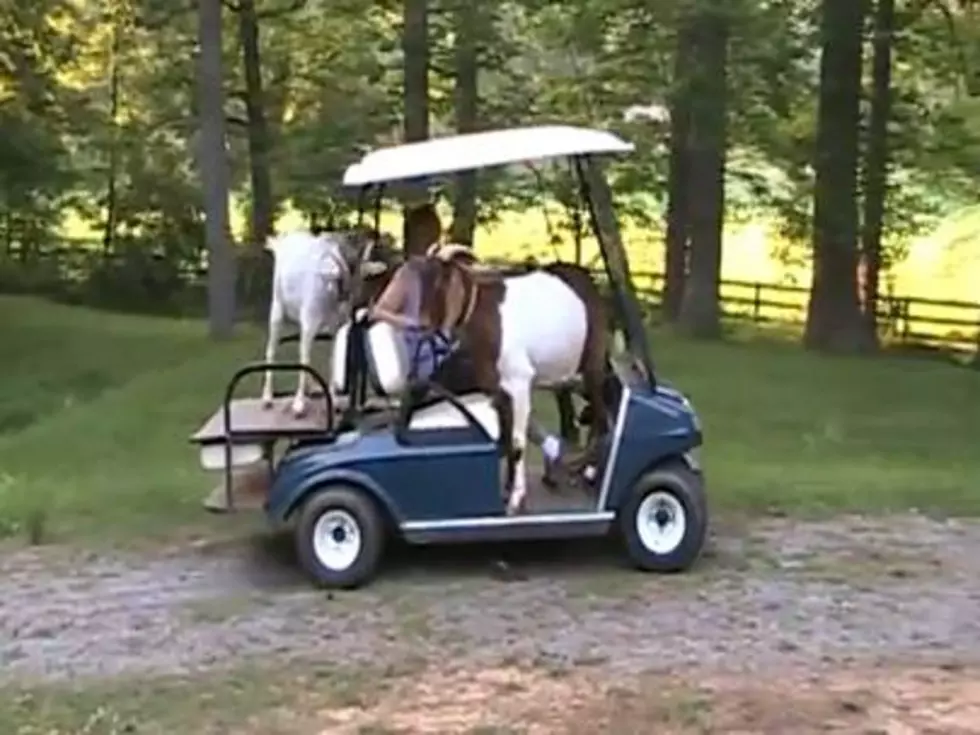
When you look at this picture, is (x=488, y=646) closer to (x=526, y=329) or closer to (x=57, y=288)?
(x=526, y=329)

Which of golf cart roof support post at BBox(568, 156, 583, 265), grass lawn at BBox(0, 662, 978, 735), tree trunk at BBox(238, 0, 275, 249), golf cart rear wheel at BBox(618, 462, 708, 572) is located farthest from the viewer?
tree trunk at BBox(238, 0, 275, 249)

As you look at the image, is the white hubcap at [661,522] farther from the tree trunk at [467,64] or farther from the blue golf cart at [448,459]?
the tree trunk at [467,64]

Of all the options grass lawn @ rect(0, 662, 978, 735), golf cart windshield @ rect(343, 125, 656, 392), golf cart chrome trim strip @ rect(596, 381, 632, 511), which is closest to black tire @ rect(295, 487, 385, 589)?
golf cart chrome trim strip @ rect(596, 381, 632, 511)

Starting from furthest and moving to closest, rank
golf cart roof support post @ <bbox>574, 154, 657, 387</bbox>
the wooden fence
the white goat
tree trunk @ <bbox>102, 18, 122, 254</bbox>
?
1. tree trunk @ <bbox>102, 18, 122, 254</bbox>
2. the wooden fence
3. the white goat
4. golf cart roof support post @ <bbox>574, 154, 657, 387</bbox>

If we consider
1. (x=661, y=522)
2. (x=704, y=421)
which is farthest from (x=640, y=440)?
(x=704, y=421)

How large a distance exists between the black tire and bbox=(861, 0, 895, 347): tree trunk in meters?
11.3

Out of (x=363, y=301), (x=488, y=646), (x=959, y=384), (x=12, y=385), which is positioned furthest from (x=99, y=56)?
(x=488, y=646)

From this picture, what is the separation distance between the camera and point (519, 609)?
6.78 metres

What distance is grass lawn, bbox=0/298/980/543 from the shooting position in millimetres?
9141

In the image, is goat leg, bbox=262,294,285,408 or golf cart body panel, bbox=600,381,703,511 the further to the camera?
goat leg, bbox=262,294,285,408

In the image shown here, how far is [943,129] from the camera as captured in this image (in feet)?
56.7

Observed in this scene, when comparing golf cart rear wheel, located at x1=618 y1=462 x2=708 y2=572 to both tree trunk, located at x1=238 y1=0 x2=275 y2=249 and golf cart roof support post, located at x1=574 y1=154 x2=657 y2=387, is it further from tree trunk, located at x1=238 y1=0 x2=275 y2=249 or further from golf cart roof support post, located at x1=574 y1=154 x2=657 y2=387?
tree trunk, located at x1=238 y1=0 x2=275 y2=249

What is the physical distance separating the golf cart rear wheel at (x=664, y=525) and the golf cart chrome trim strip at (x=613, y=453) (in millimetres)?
119

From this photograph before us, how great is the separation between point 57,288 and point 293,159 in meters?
6.34
